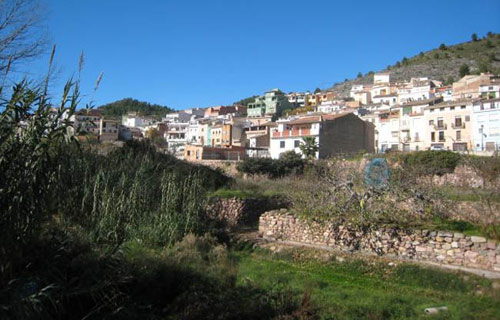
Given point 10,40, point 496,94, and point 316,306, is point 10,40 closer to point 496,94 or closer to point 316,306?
point 316,306

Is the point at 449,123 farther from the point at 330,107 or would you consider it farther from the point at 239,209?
the point at 239,209

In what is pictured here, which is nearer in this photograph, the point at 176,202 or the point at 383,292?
the point at 383,292

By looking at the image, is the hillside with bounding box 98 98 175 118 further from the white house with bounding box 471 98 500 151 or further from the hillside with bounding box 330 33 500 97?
the white house with bounding box 471 98 500 151

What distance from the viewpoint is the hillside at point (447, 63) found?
92.3 meters

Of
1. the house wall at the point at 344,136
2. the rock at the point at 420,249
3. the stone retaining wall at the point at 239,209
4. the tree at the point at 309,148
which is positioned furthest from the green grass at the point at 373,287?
the house wall at the point at 344,136

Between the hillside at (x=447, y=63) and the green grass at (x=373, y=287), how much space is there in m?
87.4

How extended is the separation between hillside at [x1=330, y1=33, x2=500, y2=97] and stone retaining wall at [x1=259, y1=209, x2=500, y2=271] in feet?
281

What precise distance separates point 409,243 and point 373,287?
8.76 ft

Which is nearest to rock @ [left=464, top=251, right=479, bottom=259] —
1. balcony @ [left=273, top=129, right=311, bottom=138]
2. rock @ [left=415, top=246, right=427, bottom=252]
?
rock @ [left=415, top=246, right=427, bottom=252]

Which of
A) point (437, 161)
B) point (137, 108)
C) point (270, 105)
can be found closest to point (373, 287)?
point (437, 161)

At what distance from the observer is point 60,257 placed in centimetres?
514

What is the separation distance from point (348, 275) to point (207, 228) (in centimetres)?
483

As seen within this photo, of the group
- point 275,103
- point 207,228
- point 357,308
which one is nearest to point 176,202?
point 207,228

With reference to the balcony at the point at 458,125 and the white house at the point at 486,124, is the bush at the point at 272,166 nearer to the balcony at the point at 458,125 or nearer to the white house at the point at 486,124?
the balcony at the point at 458,125
